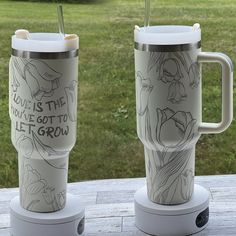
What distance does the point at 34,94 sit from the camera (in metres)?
0.77

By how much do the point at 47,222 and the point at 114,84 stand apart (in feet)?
2.74

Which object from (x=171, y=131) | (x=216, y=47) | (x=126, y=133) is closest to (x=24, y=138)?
(x=171, y=131)

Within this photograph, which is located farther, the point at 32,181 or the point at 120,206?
the point at 120,206

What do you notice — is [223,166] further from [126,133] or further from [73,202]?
[73,202]

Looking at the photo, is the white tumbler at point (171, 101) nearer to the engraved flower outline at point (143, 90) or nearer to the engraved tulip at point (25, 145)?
the engraved flower outline at point (143, 90)

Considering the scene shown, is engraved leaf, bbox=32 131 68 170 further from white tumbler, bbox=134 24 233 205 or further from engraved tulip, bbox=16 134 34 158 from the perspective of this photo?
white tumbler, bbox=134 24 233 205

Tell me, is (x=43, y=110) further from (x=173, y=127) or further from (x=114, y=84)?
(x=114, y=84)

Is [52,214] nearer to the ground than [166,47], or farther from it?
nearer to the ground

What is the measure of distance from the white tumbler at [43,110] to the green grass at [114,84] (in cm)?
66

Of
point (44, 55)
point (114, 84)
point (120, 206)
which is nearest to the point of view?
point (44, 55)

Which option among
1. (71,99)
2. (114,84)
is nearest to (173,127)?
(71,99)

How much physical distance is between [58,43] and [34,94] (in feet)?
0.24

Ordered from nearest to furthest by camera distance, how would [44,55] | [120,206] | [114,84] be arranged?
[44,55]
[120,206]
[114,84]

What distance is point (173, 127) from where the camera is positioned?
807 millimetres
